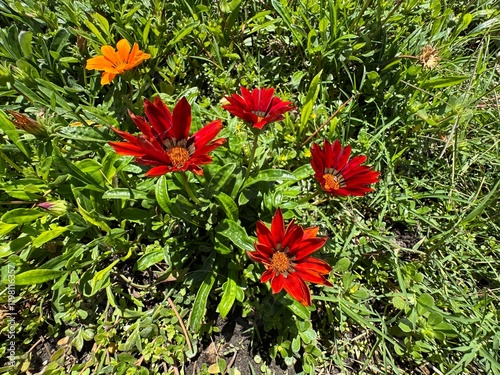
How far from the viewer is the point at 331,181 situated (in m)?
1.42

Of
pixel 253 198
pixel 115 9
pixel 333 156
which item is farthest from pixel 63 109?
pixel 333 156

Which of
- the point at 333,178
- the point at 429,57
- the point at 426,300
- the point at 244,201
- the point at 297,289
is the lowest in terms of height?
the point at 426,300

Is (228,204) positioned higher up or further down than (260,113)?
further down

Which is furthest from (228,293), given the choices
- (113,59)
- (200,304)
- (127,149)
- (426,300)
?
(113,59)

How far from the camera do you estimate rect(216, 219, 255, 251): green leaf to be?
1372 millimetres

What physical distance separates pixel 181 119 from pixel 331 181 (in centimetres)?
64

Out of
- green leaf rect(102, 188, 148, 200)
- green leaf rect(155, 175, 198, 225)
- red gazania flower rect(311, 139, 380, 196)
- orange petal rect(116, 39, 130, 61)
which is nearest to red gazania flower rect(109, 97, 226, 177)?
green leaf rect(155, 175, 198, 225)

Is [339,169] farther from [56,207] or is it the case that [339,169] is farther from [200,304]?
[56,207]

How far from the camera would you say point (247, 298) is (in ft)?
5.26

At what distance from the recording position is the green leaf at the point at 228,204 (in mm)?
1419

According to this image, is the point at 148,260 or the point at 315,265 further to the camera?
the point at 148,260

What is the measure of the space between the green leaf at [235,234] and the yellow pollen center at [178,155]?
1.11ft

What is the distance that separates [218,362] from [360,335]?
691 mm

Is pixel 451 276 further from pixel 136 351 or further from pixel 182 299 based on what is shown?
pixel 136 351
